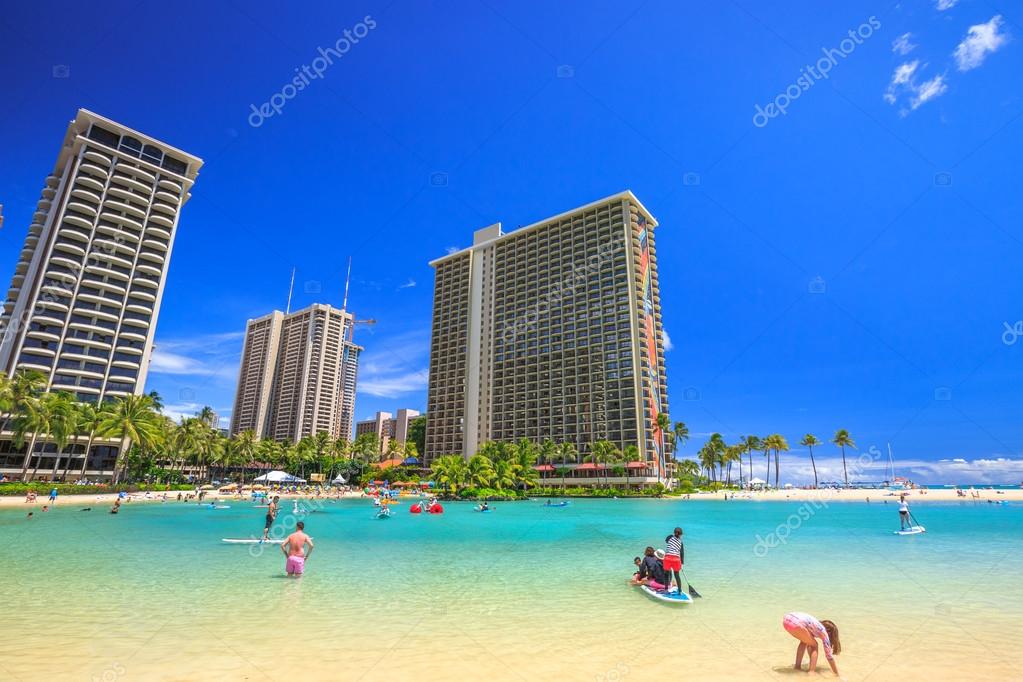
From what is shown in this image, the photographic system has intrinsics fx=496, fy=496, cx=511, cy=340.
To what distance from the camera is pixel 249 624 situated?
35.6ft

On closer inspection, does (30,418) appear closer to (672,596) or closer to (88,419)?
→ (88,419)

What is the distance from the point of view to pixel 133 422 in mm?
64750

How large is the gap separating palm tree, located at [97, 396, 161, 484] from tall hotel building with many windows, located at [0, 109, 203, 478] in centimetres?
1597

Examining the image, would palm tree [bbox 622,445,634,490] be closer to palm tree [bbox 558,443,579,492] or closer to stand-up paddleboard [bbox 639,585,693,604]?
palm tree [bbox 558,443,579,492]

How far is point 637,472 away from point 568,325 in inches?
1476

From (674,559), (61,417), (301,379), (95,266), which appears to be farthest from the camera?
(301,379)

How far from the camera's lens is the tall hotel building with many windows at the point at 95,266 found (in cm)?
7544

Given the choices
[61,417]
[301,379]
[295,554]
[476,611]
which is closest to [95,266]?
[61,417]

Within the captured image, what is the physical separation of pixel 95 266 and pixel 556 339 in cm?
8910

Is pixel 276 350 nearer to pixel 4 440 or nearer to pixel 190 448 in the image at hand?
pixel 190 448

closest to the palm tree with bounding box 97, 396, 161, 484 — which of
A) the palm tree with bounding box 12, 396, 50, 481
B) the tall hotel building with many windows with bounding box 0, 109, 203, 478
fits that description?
the palm tree with bounding box 12, 396, 50, 481

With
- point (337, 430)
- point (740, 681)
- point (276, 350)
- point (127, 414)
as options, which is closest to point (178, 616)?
point (740, 681)

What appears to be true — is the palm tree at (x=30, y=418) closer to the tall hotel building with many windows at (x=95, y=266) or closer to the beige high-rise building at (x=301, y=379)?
the tall hotel building with many windows at (x=95, y=266)

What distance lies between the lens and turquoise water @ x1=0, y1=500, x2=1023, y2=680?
8766 mm
